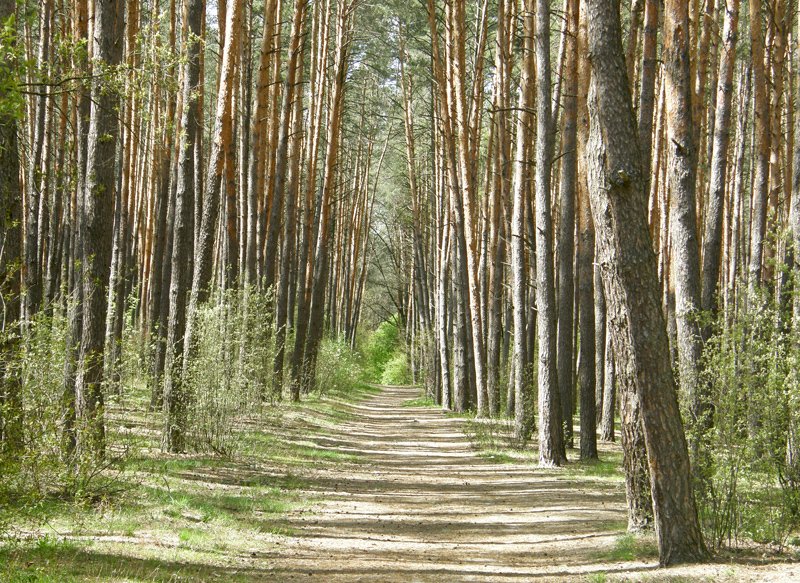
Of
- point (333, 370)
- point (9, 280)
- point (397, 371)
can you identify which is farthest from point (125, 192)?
point (397, 371)

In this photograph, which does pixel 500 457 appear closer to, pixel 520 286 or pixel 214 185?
pixel 520 286

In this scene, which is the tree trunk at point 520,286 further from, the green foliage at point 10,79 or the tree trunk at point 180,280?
the green foliage at point 10,79

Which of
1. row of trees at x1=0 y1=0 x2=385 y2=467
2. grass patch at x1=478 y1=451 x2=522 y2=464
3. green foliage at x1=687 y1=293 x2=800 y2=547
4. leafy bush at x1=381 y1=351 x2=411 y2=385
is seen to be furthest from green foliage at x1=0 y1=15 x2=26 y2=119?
leafy bush at x1=381 y1=351 x2=411 y2=385

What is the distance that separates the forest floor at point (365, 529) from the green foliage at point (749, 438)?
396 millimetres

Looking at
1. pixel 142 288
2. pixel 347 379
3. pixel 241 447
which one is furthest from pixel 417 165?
pixel 241 447

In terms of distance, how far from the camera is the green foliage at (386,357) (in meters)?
52.4

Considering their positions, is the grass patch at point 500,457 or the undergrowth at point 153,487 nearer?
the undergrowth at point 153,487

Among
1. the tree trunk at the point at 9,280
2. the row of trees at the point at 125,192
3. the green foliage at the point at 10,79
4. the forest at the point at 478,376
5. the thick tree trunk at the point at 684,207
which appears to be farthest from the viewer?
the thick tree trunk at the point at 684,207

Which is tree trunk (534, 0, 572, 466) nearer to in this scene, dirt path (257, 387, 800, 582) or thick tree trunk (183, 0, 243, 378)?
dirt path (257, 387, 800, 582)

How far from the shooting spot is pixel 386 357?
57.8 meters

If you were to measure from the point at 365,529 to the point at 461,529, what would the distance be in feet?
3.21

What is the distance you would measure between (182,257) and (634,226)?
22.9 ft

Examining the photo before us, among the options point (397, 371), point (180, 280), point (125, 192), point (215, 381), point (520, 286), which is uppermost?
point (125, 192)

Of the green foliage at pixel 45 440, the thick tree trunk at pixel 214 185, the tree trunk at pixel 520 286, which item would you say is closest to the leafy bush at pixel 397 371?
the tree trunk at pixel 520 286
